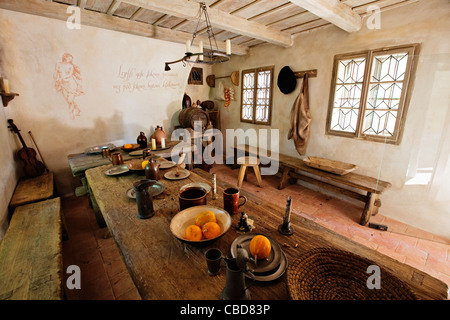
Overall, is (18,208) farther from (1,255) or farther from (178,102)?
(178,102)

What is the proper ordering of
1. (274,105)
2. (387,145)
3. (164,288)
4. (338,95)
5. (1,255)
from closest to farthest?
1. (164,288)
2. (1,255)
3. (387,145)
4. (338,95)
5. (274,105)

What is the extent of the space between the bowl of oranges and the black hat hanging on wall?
3.45 meters

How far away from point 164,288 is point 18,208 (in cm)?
239

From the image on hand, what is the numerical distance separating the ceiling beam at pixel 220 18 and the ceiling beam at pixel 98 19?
1.20 meters

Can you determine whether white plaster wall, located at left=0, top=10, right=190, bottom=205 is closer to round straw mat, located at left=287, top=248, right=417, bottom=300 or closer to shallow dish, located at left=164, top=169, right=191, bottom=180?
shallow dish, located at left=164, top=169, right=191, bottom=180

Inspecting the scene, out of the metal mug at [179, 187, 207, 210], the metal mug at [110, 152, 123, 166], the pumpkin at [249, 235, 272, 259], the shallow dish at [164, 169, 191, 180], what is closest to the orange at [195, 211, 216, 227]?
the metal mug at [179, 187, 207, 210]

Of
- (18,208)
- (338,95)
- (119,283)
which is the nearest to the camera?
(119,283)

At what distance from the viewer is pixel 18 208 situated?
7.14 feet

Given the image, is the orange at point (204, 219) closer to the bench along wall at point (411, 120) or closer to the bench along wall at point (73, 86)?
the bench along wall at point (73, 86)

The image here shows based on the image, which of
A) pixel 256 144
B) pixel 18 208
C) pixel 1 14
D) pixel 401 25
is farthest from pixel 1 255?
pixel 401 25

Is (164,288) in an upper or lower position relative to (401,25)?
lower

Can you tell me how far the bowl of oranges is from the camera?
1062 mm

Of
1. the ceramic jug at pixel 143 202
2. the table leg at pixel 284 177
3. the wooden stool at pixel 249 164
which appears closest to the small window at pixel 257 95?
the wooden stool at pixel 249 164

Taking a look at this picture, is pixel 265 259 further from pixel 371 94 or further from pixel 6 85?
pixel 6 85
